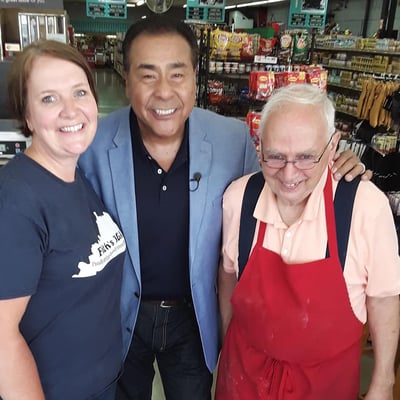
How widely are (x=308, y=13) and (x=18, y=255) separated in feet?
29.1

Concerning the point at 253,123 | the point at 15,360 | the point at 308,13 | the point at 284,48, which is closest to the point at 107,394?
the point at 15,360

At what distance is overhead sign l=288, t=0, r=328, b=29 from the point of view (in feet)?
28.4

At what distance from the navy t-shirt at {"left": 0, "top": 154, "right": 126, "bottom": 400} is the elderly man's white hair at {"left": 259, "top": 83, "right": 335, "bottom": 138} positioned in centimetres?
67

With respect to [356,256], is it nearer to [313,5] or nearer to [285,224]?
[285,224]

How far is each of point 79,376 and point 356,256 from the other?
0.98m

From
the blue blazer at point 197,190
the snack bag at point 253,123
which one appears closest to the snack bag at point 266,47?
the snack bag at point 253,123

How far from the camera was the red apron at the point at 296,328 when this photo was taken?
4.72ft

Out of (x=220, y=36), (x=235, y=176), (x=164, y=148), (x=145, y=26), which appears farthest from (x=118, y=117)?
(x=220, y=36)

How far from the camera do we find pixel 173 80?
5.57 ft

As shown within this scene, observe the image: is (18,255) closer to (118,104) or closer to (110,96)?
(118,104)

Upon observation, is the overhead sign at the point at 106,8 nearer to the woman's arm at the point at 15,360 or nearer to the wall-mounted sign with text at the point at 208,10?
the wall-mounted sign with text at the point at 208,10

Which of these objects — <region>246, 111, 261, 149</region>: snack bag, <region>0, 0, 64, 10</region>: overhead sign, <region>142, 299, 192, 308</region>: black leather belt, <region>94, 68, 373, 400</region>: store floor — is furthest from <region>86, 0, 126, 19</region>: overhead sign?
<region>142, 299, 192, 308</region>: black leather belt

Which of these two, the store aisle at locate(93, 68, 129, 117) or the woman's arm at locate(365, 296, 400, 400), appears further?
the store aisle at locate(93, 68, 129, 117)

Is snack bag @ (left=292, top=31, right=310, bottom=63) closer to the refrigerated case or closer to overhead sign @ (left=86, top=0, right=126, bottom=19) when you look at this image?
the refrigerated case
